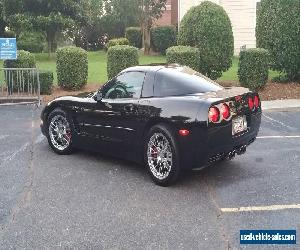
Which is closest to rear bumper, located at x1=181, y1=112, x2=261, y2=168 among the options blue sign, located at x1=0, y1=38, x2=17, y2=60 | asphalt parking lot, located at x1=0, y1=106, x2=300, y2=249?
asphalt parking lot, located at x1=0, y1=106, x2=300, y2=249

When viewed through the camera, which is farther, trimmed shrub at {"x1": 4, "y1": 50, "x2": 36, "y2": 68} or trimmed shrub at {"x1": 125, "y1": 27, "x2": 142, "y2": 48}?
trimmed shrub at {"x1": 125, "y1": 27, "x2": 142, "y2": 48}

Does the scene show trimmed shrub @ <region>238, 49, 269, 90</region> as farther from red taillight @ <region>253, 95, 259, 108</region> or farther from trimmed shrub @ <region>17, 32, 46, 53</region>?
trimmed shrub @ <region>17, 32, 46, 53</region>

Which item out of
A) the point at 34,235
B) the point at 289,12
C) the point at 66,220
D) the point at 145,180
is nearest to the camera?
the point at 34,235

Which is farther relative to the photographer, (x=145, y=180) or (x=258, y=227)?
(x=145, y=180)

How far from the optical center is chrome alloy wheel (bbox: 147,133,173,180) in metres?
5.65

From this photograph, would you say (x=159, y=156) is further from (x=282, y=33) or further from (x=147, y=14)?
(x=147, y=14)

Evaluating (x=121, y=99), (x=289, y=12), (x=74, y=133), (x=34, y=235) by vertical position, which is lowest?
(x=34, y=235)

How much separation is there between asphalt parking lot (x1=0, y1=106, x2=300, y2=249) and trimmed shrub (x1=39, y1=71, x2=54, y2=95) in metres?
5.94

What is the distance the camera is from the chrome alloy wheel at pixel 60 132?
284 inches

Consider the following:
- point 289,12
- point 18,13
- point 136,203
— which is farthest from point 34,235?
point 18,13

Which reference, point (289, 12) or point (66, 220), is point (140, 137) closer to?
point (66, 220)

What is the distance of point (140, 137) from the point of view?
5.98 meters

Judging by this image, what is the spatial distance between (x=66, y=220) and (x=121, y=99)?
7.18 feet

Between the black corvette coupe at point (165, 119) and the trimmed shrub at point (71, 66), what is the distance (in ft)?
21.7
